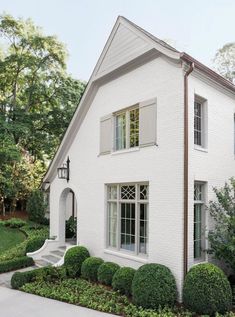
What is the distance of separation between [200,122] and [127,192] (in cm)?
325

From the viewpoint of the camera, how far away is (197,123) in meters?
9.49

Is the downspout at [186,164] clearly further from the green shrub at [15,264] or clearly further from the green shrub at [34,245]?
the green shrub at [34,245]

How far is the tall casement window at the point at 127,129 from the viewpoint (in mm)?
10242

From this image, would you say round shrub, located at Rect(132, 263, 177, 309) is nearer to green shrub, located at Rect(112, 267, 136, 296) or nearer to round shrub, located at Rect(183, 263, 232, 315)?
→ round shrub, located at Rect(183, 263, 232, 315)

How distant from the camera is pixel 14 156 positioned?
21375 mm

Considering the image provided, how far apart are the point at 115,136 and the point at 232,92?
4309 mm

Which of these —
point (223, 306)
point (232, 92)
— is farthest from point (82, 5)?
point (223, 306)

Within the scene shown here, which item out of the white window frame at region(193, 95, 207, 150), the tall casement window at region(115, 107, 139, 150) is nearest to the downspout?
the white window frame at region(193, 95, 207, 150)

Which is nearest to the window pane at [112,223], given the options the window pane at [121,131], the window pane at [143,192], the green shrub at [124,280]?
the window pane at [143,192]

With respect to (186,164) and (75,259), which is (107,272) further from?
(186,164)

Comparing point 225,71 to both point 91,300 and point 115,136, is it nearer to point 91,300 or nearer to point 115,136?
point 115,136

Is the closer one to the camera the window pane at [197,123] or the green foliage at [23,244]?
the window pane at [197,123]

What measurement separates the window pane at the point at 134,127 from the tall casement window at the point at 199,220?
7.93 feet

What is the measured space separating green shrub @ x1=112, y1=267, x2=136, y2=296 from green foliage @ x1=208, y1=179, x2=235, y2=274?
2.42m
